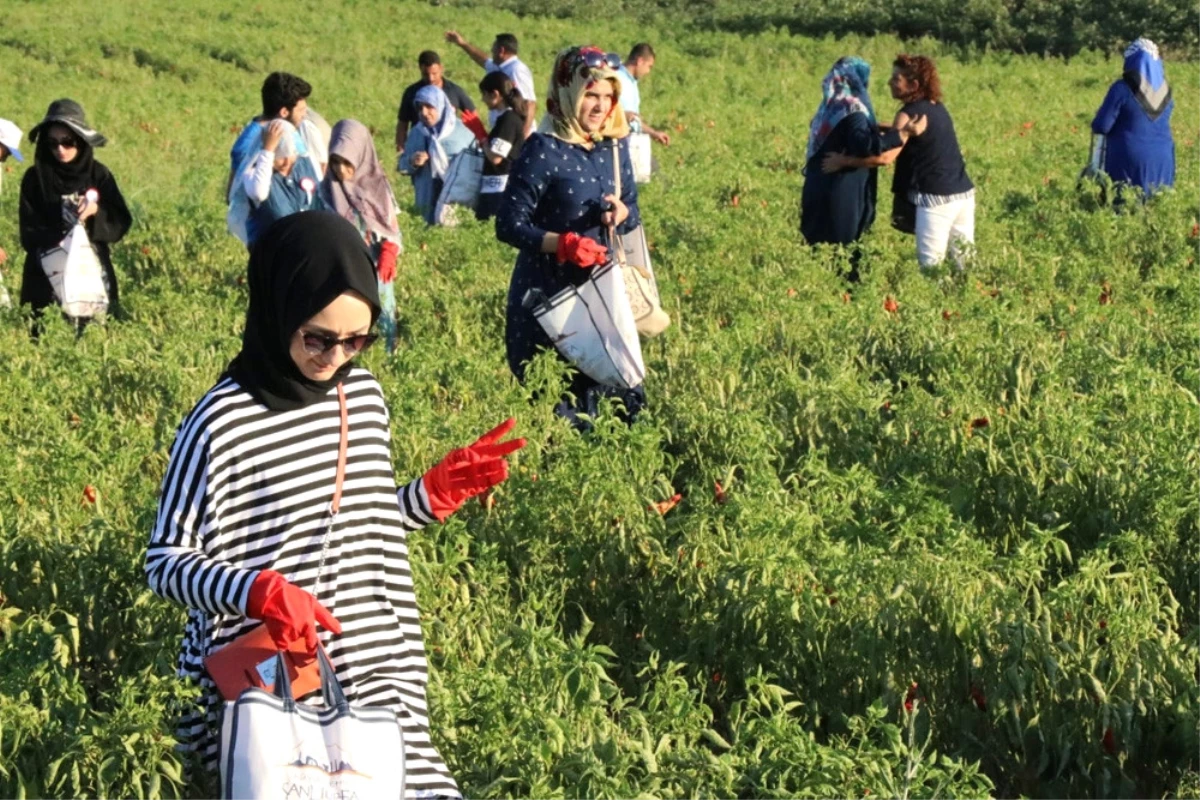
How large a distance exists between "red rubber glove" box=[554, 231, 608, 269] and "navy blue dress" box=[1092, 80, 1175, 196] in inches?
264

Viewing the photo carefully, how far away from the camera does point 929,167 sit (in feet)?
30.8

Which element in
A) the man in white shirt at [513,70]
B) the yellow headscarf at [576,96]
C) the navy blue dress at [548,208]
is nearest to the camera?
the yellow headscarf at [576,96]

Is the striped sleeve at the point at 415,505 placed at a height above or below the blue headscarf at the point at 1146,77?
below

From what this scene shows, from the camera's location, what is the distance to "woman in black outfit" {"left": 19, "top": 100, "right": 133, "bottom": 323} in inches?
334

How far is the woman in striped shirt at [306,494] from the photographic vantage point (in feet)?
10.2

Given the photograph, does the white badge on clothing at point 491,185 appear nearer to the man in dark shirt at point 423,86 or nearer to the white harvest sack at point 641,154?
the man in dark shirt at point 423,86

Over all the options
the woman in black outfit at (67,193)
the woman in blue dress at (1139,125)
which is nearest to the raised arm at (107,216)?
the woman in black outfit at (67,193)

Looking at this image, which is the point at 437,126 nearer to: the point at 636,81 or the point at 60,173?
the point at 636,81

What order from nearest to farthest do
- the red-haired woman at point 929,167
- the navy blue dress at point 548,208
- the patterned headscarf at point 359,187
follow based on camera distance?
1. the navy blue dress at point 548,208
2. the patterned headscarf at point 359,187
3. the red-haired woman at point 929,167

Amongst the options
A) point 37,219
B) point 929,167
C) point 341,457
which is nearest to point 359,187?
point 37,219

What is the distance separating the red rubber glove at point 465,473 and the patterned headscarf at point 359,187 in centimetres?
481

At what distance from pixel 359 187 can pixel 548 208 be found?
240 cm

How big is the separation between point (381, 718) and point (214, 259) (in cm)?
834

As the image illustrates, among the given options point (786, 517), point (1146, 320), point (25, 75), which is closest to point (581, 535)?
point (786, 517)
